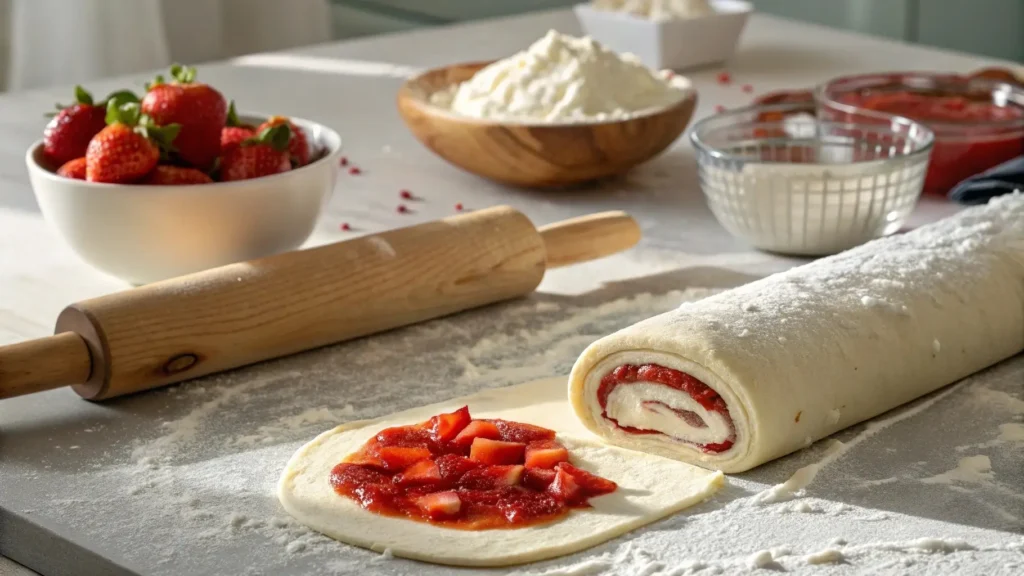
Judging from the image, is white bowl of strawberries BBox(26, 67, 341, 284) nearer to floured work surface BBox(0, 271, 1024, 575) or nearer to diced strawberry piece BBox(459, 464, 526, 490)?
floured work surface BBox(0, 271, 1024, 575)

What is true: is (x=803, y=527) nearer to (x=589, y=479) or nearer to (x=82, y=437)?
(x=589, y=479)

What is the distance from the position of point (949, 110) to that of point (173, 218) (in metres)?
1.26

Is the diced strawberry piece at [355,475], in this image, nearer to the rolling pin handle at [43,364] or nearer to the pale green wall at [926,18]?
the rolling pin handle at [43,364]

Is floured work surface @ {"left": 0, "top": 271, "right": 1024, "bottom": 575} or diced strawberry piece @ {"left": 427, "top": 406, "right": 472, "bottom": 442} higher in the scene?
diced strawberry piece @ {"left": 427, "top": 406, "right": 472, "bottom": 442}

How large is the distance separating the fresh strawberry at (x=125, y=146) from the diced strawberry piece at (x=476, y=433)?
1.85 feet


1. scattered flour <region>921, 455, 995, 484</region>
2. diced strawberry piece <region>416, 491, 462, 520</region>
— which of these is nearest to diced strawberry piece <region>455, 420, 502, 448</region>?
diced strawberry piece <region>416, 491, 462, 520</region>

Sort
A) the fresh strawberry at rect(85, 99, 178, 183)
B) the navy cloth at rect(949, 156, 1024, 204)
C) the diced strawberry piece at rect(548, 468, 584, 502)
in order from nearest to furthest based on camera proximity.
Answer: the diced strawberry piece at rect(548, 468, 584, 502) → the fresh strawberry at rect(85, 99, 178, 183) → the navy cloth at rect(949, 156, 1024, 204)

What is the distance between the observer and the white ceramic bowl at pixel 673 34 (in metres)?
2.72

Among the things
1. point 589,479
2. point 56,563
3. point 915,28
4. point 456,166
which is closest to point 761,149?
point 456,166

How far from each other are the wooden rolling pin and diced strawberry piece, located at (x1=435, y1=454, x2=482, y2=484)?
0.35 m

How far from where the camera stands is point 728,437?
130 cm

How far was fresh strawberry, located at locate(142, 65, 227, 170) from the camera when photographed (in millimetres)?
1634

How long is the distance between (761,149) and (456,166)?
0.49 m

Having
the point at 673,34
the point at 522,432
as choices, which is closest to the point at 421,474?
the point at 522,432
